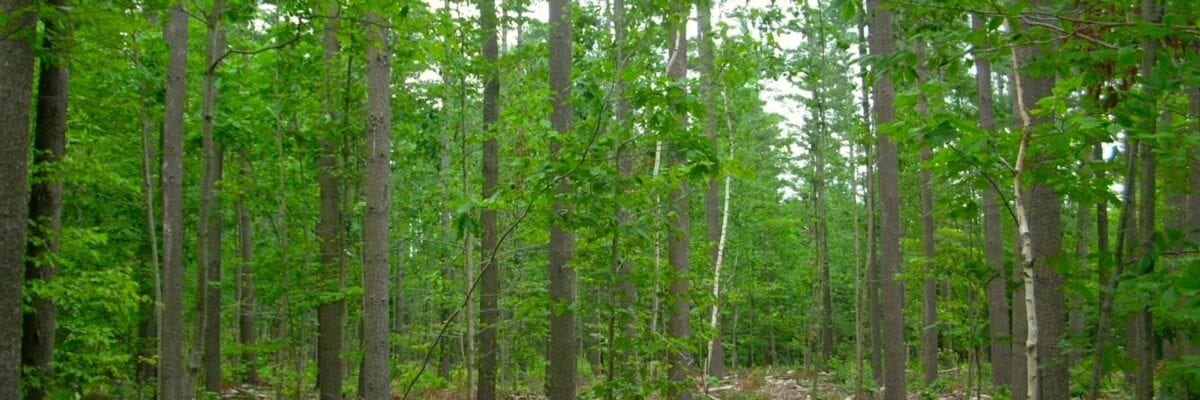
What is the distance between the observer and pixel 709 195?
65.8 ft

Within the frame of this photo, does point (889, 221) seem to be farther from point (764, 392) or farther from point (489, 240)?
point (764, 392)

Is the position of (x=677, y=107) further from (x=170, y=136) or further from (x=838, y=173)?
(x=838, y=173)

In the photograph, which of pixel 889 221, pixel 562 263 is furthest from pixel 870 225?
pixel 562 263

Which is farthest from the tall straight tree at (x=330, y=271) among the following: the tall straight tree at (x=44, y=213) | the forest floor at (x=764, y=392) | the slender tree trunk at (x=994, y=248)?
the slender tree trunk at (x=994, y=248)

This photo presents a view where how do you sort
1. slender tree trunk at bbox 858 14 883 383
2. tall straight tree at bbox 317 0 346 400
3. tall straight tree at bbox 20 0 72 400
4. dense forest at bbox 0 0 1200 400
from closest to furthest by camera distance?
dense forest at bbox 0 0 1200 400 < tall straight tree at bbox 20 0 72 400 < tall straight tree at bbox 317 0 346 400 < slender tree trunk at bbox 858 14 883 383

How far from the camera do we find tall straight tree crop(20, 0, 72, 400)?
8.16 meters

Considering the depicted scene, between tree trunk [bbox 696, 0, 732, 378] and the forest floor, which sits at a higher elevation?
tree trunk [bbox 696, 0, 732, 378]

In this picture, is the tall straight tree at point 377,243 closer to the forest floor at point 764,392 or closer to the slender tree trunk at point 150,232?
the slender tree trunk at point 150,232

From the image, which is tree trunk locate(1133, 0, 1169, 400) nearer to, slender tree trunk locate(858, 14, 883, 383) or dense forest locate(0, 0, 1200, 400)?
dense forest locate(0, 0, 1200, 400)

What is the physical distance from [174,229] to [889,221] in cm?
1048

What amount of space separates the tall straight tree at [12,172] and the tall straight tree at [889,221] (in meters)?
10.3

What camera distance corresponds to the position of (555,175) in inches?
254

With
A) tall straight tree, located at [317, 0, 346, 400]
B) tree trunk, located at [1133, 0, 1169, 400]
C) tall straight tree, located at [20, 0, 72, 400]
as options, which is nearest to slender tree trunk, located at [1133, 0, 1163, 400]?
tree trunk, located at [1133, 0, 1169, 400]

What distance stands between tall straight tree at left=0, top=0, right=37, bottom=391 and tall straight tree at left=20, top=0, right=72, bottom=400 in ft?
6.31
